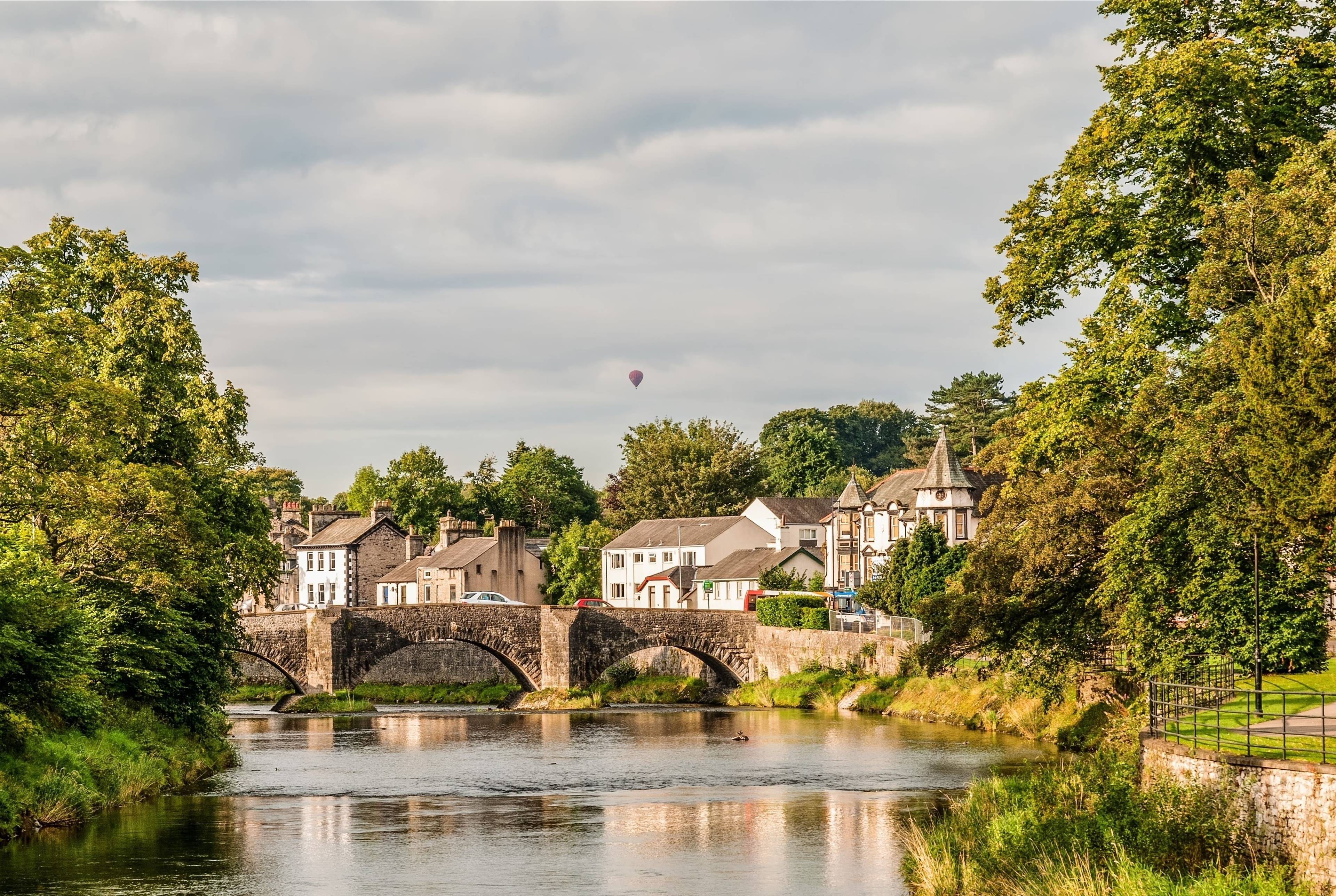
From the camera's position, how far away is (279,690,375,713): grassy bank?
6675 cm

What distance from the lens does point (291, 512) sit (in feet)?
392

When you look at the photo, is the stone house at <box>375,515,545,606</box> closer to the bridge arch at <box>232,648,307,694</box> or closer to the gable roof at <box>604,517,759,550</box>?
the gable roof at <box>604,517,759,550</box>

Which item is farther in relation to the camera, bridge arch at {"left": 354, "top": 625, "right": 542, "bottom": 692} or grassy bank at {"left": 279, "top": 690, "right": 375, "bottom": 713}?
bridge arch at {"left": 354, "top": 625, "right": 542, "bottom": 692}

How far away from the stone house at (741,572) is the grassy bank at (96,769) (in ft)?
170

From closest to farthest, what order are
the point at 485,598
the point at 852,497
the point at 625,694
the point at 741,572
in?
the point at 625,694
the point at 485,598
the point at 852,497
the point at 741,572

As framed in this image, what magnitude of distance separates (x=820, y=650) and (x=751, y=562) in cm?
2565

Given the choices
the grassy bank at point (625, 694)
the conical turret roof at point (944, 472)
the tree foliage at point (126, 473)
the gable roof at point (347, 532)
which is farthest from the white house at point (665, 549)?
the tree foliage at point (126, 473)

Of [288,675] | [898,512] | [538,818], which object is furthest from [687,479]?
[538,818]

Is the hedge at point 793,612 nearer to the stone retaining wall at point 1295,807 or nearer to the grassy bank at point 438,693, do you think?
the grassy bank at point 438,693

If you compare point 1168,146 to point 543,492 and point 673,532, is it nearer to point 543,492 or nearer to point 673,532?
point 673,532

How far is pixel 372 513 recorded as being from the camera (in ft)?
354

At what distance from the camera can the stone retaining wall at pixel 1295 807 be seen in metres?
17.8

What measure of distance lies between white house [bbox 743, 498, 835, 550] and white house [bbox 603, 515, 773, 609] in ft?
3.05

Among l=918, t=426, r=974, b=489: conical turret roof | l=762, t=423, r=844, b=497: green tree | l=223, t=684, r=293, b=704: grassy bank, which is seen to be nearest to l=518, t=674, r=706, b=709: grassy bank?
l=223, t=684, r=293, b=704: grassy bank
